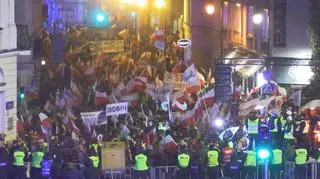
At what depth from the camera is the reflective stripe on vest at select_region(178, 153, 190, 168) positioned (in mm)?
28750

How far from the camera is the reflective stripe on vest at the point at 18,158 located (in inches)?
1129

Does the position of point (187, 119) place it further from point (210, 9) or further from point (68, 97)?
point (210, 9)

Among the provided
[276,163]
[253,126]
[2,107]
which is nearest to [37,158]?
[2,107]

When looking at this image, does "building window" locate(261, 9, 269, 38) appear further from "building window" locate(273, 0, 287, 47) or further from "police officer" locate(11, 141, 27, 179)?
"police officer" locate(11, 141, 27, 179)

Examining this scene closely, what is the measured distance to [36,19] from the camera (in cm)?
5328

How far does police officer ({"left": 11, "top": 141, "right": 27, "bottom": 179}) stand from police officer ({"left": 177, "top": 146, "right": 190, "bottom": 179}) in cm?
479

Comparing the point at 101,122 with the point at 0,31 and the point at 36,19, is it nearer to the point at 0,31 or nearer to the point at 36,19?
the point at 0,31

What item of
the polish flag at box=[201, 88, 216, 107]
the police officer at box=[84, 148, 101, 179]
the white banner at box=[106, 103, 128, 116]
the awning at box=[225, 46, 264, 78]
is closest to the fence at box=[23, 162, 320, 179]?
the police officer at box=[84, 148, 101, 179]

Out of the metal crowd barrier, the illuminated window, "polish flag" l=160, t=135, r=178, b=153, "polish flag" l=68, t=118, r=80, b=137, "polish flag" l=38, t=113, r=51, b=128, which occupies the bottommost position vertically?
the metal crowd barrier

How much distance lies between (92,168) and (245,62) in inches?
675

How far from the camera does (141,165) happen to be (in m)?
28.5

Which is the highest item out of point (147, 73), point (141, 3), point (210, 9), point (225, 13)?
point (141, 3)

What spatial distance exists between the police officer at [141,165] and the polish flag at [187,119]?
18.7 feet

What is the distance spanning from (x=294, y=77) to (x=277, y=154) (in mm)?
19153
